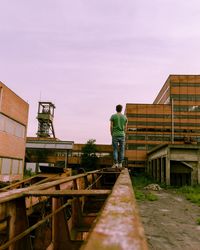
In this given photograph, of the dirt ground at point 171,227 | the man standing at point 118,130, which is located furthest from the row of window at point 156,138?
the man standing at point 118,130

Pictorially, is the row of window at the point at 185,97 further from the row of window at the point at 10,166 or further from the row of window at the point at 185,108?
the row of window at the point at 10,166

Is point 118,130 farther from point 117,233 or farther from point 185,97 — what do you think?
point 185,97

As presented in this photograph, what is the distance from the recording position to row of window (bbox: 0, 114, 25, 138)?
18469mm

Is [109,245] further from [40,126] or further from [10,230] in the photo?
[40,126]

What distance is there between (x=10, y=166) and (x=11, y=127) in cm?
320

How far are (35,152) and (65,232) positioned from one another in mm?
36069

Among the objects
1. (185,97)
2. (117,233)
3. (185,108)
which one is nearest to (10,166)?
(117,233)

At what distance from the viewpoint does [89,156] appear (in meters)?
37.8

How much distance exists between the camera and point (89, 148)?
3825 centimetres

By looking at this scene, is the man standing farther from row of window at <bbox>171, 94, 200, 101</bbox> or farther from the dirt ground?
row of window at <bbox>171, 94, 200, 101</bbox>

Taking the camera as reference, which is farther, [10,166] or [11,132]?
[11,132]

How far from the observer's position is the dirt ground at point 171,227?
219 inches

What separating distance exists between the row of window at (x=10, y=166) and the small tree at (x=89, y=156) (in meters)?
15.6

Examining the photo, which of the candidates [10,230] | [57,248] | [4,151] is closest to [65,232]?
[57,248]
